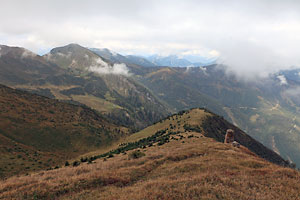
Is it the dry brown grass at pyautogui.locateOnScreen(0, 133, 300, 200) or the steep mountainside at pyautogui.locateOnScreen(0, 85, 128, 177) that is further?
the steep mountainside at pyautogui.locateOnScreen(0, 85, 128, 177)

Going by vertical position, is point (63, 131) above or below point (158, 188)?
below

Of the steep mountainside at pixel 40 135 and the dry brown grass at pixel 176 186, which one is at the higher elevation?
the dry brown grass at pixel 176 186

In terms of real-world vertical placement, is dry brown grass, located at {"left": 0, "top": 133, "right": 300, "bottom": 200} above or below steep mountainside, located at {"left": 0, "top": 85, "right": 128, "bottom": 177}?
above

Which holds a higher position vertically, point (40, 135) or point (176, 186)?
point (176, 186)

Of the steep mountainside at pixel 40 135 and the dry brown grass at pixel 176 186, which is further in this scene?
the steep mountainside at pixel 40 135

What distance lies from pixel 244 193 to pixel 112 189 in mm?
8845

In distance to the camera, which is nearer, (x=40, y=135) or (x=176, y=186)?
(x=176, y=186)

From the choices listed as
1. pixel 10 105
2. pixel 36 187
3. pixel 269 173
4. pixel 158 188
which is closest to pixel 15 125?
pixel 10 105

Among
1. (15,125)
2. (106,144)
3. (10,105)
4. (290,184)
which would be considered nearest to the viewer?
(290,184)

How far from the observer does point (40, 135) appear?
78.1 m

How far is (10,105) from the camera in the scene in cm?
8644

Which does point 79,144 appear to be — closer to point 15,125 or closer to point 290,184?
point 15,125

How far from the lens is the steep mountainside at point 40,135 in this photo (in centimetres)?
5284

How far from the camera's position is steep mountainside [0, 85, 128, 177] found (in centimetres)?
5284
